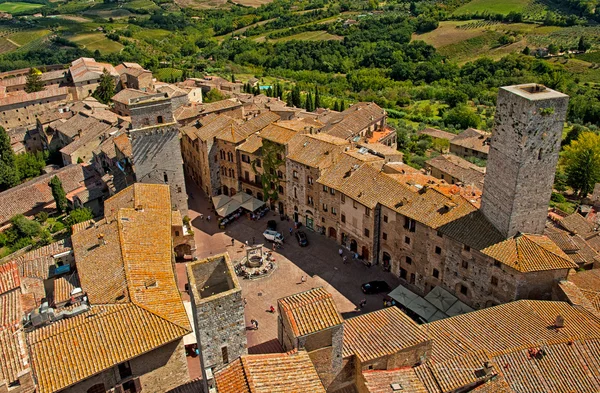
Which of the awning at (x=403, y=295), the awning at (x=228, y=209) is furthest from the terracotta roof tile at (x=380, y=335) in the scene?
the awning at (x=228, y=209)

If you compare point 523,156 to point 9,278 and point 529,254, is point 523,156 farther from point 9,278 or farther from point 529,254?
point 9,278

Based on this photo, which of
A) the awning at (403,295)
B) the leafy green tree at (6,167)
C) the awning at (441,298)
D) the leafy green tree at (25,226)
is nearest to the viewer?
the awning at (441,298)

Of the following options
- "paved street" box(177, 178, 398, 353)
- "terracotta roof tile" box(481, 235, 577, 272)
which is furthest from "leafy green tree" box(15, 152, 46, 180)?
"terracotta roof tile" box(481, 235, 577, 272)

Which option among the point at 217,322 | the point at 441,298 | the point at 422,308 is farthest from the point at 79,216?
the point at 217,322

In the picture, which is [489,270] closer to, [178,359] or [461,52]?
[178,359]

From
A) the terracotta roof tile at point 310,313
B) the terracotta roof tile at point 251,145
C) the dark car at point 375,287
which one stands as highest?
the terracotta roof tile at point 310,313

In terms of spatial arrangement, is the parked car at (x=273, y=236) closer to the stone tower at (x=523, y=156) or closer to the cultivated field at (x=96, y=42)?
the stone tower at (x=523, y=156)
